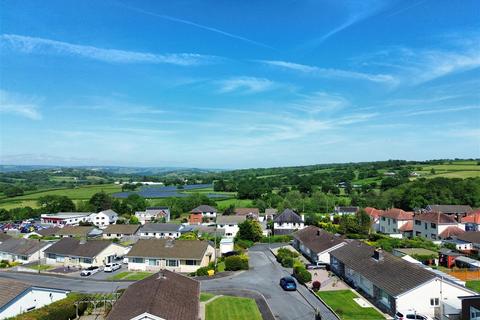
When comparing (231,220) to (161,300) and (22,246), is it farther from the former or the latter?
(161,300)

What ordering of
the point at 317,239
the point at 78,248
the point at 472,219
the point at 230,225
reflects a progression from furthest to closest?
the point at 230,225 < the point at 472,219 < the point at 78,248 < the point at 317,239

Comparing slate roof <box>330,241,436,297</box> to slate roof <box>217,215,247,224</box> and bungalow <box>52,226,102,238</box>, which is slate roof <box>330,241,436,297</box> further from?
bungalow <box>52,226,102,238</box>

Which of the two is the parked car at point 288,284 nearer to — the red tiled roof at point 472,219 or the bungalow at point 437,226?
the bungalow at point 437,226

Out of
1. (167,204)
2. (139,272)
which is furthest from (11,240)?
(167,204)

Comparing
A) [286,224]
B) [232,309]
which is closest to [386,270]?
[232,309]

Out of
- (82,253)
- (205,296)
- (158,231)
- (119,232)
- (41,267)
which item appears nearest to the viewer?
(205,296)

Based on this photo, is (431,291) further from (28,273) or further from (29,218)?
(29,218)

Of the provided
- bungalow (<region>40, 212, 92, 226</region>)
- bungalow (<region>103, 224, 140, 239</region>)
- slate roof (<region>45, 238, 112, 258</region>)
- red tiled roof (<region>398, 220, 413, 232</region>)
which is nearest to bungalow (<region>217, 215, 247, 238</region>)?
bungalow (<region>103, 224, 140, 239</region>)
